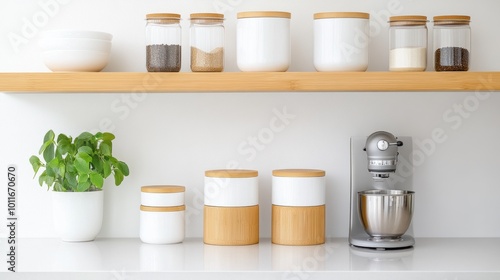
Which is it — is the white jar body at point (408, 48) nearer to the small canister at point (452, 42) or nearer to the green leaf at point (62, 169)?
the small canister at point (452, 42)

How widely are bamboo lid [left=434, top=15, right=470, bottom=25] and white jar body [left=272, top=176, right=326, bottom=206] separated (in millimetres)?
551

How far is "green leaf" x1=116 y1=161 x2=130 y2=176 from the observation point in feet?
7.27

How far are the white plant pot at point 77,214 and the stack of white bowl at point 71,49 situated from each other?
36 cm

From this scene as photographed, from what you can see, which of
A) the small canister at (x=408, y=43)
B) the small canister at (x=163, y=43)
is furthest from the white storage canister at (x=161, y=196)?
the small canister at (x=408, y=43)

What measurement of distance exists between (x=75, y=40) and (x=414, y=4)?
99 cm

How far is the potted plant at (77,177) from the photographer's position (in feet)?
7.09

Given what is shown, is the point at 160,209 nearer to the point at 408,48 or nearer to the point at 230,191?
the point at 230,191

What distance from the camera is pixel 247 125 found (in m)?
2.29

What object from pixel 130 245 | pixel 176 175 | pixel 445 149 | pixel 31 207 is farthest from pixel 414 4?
pixel 31 207

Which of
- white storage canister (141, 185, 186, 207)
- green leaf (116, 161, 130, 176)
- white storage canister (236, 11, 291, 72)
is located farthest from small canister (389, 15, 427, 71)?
green leaf (116, 161, 130, 176)

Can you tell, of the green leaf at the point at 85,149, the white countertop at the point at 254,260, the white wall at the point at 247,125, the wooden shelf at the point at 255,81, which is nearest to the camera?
the white countertop at the point at 254,260

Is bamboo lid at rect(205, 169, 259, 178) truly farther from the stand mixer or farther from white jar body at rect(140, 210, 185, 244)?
the stand mixer

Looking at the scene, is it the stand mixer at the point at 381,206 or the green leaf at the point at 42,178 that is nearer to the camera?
the stand mixer at the point at 381,206

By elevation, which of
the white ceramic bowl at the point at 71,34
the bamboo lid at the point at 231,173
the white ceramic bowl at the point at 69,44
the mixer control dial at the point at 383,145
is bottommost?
the bamboo lid at the point at 231,173
